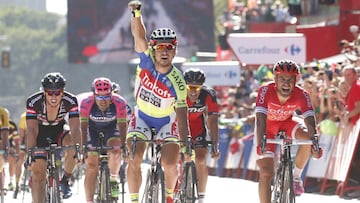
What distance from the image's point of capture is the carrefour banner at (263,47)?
28.3 metres

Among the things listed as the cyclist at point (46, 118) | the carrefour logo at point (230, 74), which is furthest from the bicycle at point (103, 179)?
the carrefour logo at point (230, 74)

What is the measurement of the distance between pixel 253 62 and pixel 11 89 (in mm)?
127733

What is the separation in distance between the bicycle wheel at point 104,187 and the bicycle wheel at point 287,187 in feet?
11.8

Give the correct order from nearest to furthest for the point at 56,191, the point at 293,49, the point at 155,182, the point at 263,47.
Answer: the point at 155,182, the point at 56,191, the point at 293,49, the point at 263,47

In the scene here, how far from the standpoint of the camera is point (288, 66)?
14836mm

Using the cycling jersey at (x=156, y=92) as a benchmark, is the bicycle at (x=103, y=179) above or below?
below

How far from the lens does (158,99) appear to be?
50.4ft

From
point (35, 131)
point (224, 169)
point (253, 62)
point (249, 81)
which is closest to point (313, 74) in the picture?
point (253, 62)

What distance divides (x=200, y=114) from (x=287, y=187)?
12.4 feet

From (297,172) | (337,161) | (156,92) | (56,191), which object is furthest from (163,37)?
(337,161)

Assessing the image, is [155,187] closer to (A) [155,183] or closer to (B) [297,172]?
(A) [155,183]

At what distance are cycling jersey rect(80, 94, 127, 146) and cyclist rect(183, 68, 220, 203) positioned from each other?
95cm

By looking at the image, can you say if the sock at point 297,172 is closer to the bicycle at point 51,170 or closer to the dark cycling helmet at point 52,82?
the bicycle at point 51,170

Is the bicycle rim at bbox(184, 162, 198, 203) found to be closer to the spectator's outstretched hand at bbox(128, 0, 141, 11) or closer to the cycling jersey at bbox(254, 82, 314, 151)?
the cycling jersey at bbox(254, 82, 314, 151)
